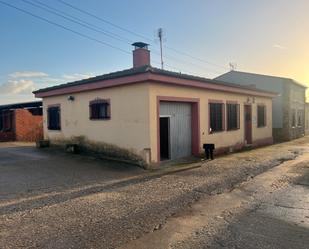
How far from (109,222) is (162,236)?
1174mm

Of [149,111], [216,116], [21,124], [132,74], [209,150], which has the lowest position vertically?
[209,150]

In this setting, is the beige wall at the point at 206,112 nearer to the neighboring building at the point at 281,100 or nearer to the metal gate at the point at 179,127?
the metal gate at the point at 179,127

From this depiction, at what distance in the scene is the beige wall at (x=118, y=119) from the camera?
11898mm

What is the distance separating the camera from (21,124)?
2408 centimetres

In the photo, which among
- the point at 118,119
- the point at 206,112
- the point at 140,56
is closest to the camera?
the point at 118,119

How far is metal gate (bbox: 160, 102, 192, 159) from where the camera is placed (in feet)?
43.5

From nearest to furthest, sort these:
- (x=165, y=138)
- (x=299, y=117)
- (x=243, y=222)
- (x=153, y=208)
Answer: (x=243, y=222) → (x=153, y=208) → (x=165, y=138) → (x=299, y=117)

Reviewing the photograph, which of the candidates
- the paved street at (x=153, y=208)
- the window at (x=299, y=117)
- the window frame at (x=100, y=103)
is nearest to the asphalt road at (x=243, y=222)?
the paved street at (x=153, y=208)

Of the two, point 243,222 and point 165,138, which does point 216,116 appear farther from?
point 243,222

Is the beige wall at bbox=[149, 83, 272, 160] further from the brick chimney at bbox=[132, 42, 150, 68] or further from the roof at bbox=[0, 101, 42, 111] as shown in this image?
the roof at bbox=[0, 101, 42, 111]

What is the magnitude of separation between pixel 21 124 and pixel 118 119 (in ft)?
46.6

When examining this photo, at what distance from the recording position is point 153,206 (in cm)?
678

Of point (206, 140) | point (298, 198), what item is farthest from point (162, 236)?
point (206, 140)

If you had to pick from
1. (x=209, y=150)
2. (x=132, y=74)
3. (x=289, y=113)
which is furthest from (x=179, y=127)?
(x=289, y=113)
